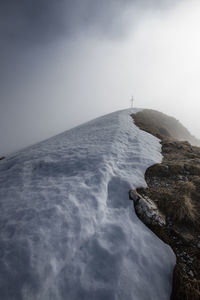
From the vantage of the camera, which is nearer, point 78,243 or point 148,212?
point 78,243

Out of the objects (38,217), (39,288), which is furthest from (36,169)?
(39,288)

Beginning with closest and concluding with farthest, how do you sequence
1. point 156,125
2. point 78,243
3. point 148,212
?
point 78,243, point 148,212, point 156,125

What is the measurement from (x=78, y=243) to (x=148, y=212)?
2622mm

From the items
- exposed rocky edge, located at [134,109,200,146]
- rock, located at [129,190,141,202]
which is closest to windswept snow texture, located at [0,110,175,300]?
rock, located at [129,190,141,202]

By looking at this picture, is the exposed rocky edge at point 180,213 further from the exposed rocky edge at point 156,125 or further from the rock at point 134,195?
the exposed rocky edge at point 156,125

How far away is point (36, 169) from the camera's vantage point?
318 inches

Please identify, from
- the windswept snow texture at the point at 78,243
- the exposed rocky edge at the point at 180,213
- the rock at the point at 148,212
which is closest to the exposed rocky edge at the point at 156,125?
the exposed rocky edge at the point at 180,213

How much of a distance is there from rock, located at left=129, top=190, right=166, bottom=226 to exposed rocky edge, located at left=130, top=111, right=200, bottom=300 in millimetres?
34

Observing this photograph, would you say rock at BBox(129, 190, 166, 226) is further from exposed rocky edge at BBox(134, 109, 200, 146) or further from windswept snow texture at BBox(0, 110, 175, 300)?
exposed rocky edge at BBox(134, 109, 200, 146)

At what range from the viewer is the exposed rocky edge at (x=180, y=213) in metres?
3.37

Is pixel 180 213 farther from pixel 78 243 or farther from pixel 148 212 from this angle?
pixel 78 243

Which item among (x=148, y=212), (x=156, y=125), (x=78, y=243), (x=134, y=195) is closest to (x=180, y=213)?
(x=148, y=212)

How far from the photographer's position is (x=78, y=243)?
156 inches

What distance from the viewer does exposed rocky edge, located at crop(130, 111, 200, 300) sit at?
3.37m
